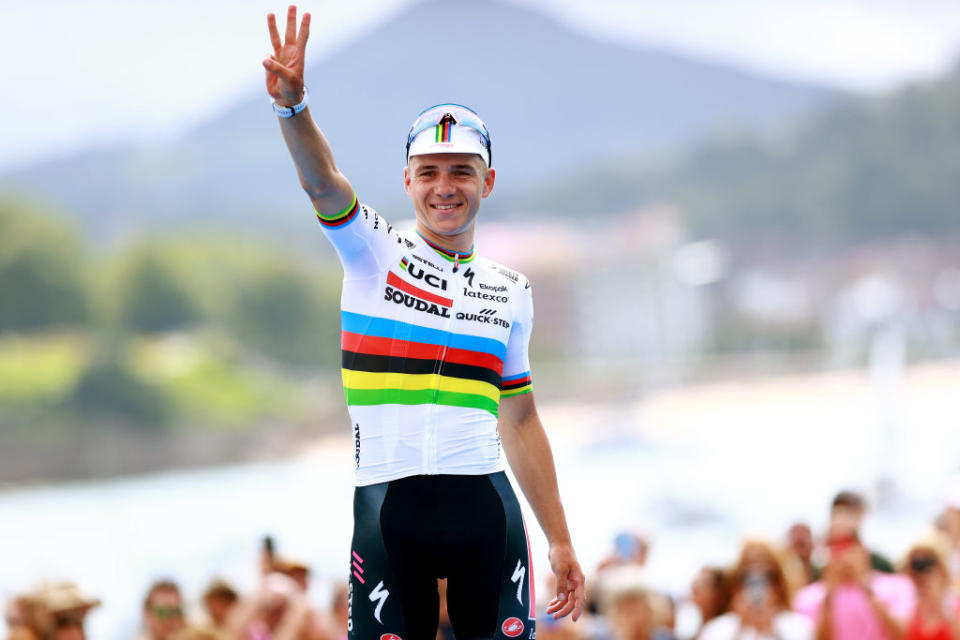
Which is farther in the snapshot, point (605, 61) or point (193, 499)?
point (605, 61)

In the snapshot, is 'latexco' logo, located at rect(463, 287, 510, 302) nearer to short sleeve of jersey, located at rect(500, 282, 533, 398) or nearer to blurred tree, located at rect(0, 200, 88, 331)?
short sleeve of jersey, located at rect(500, 282, 533, 398)

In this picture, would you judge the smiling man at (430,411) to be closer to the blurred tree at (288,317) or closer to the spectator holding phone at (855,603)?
the spectator holding phone at (855,603)

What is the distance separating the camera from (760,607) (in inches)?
299

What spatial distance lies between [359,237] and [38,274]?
93.2 m

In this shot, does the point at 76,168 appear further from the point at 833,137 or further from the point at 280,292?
the point at 833,137

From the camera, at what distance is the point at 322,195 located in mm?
3764

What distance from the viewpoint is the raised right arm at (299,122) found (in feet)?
12.0

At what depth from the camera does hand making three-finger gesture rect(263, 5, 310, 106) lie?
3635 millimetres

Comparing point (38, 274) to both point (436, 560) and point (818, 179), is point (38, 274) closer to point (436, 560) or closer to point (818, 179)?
point (818, 179)

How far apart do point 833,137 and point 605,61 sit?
59135 millimetres

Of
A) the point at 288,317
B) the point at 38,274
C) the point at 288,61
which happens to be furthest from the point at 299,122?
the point at 38,274

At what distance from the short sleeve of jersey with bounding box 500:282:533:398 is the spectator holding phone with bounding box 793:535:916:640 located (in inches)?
158

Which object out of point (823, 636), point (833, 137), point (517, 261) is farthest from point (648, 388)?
point (823, 636)

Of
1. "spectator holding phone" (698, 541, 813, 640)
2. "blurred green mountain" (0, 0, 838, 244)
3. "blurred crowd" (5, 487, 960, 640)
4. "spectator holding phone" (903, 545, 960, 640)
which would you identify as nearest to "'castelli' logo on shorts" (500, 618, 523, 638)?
"blurred crowd" (5, 487, 960, 640)
